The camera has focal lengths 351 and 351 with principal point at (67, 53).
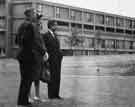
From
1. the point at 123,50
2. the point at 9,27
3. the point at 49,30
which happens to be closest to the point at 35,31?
the point at 49,30

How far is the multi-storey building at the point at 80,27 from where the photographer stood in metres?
73.2

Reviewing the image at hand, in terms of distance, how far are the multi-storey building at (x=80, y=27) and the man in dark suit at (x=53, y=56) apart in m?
54.6

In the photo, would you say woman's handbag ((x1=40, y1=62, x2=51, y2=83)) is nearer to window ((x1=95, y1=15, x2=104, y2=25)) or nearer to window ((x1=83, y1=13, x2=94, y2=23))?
window ((x1=83, y1=13, x2=94, y2=23))

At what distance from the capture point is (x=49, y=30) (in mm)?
7473

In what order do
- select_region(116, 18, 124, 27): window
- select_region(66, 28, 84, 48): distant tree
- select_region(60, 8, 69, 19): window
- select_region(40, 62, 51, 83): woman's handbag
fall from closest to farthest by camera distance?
select_region(40, 62, 51, 83): woman's handbag < select_region(66, 28, 84, 48): distant tree < select_region(60, 8, 69, 19): window < select_region(116, 18, 124, 27): window

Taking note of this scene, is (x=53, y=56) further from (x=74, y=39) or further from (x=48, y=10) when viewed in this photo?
(x=74, y=39)

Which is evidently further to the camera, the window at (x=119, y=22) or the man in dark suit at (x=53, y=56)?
the window at (x=119, y=22)

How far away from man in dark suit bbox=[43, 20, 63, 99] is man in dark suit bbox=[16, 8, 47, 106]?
0.57 m

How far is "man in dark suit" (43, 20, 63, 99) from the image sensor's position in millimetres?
7367

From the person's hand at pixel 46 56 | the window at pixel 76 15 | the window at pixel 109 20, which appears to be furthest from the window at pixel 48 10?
the person's hand at pixel 46 56

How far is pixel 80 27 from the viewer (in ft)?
269

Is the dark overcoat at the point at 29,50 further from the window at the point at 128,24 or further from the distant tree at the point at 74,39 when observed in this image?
the window at the point at 128,24

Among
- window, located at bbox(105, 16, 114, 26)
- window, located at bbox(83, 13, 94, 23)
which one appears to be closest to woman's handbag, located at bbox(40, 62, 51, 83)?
window, located at bbox(83, 13, 94, 23)

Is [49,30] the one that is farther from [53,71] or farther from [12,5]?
[12,5]
